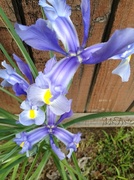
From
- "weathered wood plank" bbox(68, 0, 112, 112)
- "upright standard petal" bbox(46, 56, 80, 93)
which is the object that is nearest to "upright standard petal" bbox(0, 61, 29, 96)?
"upright standard petal" bbox(46, 56, 80, 93)

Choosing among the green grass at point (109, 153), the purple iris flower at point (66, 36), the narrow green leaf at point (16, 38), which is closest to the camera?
the purple iris flower at point (66, 36)

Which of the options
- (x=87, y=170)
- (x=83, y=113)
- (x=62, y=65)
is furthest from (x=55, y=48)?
(x=87, y=170)

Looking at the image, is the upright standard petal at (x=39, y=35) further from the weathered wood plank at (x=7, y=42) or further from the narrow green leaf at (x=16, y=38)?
the weathered wood plank at (x=7, y=42)

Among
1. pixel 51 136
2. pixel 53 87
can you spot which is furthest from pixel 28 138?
pixel 53 87

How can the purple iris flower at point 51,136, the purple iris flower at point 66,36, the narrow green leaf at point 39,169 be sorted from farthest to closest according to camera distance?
the narrow green leaf at point 39,169
the purple iris flower at point 51,136
the purple iris flower at point 66,36

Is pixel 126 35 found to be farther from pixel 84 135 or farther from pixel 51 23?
pixel 84 135

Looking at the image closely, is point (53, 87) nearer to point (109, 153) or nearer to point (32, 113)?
point (32, 113)

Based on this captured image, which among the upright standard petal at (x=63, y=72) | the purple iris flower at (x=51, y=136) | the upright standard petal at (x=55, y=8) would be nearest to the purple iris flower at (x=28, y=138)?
the purple iris flower at (x=51, y=136)
